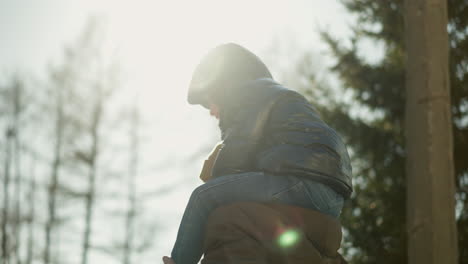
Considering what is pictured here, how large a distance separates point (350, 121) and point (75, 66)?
8.29m

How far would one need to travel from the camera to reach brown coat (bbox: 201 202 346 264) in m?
1.99

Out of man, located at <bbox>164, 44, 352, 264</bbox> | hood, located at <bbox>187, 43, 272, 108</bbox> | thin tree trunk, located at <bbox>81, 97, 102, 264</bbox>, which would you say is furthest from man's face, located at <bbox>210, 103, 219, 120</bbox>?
thin tree trunk, located at <bbox>81, 97, 102, 264</bbox>

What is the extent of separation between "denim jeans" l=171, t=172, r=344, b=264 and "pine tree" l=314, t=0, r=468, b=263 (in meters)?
4.41

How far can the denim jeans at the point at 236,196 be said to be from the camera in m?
2.04

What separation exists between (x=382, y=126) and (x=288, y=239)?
5481mm

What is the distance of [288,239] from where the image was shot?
202 centimetres

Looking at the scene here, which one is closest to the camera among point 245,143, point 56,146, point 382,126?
point 245,143

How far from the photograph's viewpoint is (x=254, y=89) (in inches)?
89.6

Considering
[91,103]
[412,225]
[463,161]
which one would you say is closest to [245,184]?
[412,225]

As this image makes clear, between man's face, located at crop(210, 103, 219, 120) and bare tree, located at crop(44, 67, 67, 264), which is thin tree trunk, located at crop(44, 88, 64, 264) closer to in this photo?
bare tree, located at crop(44, 67, 67, 264)

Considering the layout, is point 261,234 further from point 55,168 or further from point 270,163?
point 55,168

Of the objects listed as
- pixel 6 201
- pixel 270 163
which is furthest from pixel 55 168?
pixel 270 163

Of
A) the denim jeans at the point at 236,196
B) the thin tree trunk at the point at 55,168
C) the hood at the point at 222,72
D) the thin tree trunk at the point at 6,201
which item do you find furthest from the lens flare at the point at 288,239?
the thin tree trunk at the point at 6,201

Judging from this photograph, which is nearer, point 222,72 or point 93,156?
point 222,72
